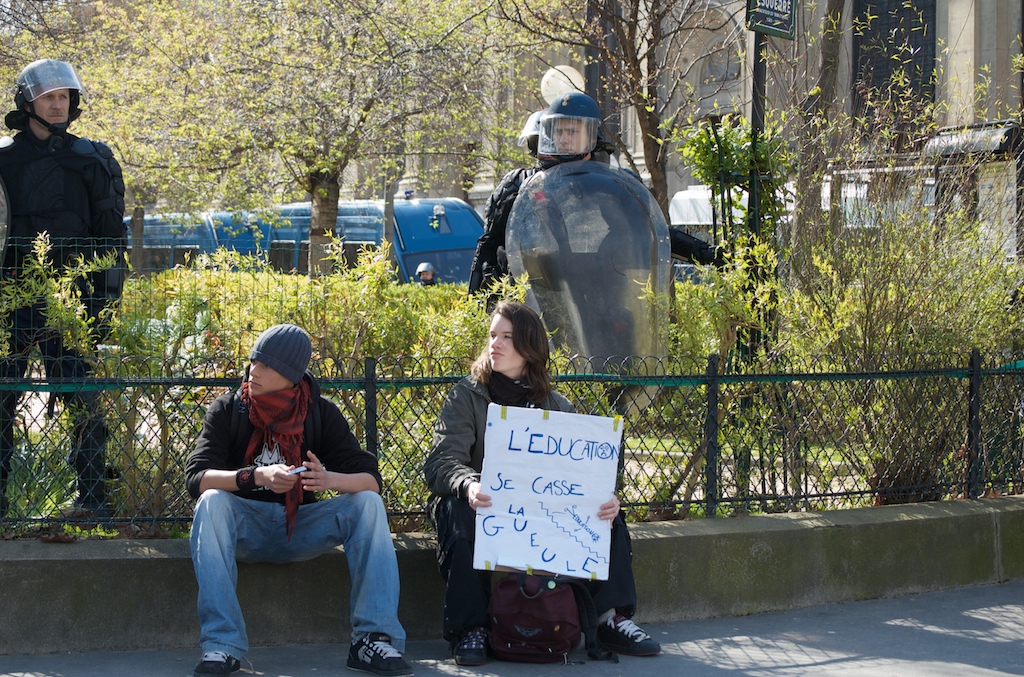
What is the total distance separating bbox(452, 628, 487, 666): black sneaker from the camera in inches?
179

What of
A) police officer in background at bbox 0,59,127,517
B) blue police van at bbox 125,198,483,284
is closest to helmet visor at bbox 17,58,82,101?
police officer in background at bbox 0,59,127,517

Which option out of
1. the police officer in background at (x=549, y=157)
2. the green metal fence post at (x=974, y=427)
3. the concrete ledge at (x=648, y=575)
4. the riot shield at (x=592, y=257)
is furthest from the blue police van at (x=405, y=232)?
the concrete ledge at (x=648, y=575)

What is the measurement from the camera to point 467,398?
4.83 metres

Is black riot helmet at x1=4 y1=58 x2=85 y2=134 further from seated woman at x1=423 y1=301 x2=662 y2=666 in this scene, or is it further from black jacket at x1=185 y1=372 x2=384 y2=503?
seated woman at x1=423 y1=301 x2=662 y2=666

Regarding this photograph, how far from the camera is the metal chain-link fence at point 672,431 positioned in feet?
16.7

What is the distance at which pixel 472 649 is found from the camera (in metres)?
4.55

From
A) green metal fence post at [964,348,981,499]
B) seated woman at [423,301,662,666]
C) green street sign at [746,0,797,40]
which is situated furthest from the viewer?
green street sign at [746,0,797,40]

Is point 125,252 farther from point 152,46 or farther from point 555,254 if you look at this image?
point 152,46

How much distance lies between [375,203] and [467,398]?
1937cm

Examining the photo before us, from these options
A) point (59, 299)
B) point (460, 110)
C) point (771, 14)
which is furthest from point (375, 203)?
point (59, 299)

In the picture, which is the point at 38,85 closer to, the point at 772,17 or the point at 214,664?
the point at 214,664

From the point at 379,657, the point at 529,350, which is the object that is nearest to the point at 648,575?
the point at 529,350

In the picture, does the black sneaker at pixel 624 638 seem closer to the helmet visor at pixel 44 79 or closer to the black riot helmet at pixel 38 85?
the black riot helmet at pixel 38 85

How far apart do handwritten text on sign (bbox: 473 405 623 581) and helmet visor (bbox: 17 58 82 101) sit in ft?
9.36
